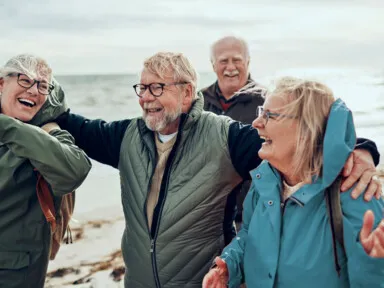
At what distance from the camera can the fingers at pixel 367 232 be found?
1986 mm

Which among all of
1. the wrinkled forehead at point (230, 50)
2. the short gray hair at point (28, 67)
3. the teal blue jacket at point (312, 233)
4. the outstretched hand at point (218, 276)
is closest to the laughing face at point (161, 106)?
the short gray hair at point (28, 67)

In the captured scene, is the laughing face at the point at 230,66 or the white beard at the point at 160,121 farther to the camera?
the laughing face at the point at 230,66

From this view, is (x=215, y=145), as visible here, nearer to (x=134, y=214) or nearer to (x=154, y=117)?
(x=154, y=117)

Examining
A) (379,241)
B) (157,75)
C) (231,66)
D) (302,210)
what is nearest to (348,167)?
(302,210)

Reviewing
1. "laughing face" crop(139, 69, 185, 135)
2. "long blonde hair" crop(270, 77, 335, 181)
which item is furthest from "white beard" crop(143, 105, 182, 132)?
"long blonde hair" crop(270, 77, 335, 181)

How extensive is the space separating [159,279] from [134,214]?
0.44 metres

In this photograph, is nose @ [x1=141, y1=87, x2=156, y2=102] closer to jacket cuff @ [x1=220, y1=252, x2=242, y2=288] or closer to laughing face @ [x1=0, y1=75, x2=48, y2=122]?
laughing face @ [x1=0, y1=75, x2=48, y2=122]

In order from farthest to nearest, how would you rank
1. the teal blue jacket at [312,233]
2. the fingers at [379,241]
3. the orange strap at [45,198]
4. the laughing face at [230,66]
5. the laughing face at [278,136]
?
the laughing face at [230,66] → the orange strap at [45,198] → the laughing face at [278,136] → the teal blue jacket at [312,233] → the fingers at [379,241]

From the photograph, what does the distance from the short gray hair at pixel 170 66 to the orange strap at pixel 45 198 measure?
99 centimetres

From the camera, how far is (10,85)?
3.03 metres

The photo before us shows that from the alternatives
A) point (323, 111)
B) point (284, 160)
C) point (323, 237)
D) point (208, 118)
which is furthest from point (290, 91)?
point (208, 118)

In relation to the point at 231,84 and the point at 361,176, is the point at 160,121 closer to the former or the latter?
the point at 361,176

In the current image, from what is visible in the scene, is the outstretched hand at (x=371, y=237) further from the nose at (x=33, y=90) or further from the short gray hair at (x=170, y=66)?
the nose at (x=33, y=90)

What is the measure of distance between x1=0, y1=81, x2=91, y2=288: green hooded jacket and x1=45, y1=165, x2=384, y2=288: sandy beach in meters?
1.88
